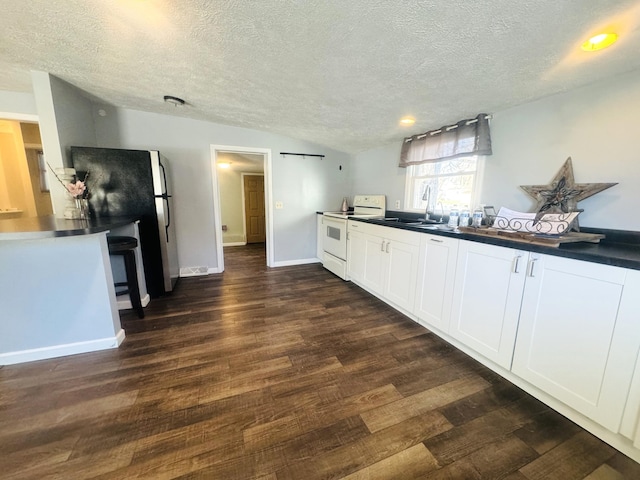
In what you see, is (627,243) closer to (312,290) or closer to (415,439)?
(415,439)

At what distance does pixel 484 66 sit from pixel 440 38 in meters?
0.43

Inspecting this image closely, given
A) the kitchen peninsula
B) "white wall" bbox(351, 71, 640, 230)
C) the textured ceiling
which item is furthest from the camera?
the kitchen peninsula

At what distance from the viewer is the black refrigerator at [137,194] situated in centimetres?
249

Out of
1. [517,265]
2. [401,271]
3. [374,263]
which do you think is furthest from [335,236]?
[517,265]

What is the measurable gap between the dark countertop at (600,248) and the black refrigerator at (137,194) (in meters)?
3.06

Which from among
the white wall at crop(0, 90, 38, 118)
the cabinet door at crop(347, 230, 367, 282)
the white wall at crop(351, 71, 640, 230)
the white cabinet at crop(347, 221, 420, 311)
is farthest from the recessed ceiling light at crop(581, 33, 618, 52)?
the white wall at crop(0, 90, 38, 118)

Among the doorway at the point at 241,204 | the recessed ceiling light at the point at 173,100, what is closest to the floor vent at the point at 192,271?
the doorway at the point at 241,204

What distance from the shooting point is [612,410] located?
1168 millimetres

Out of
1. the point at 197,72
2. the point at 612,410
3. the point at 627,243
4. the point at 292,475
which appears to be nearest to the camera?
the point at 292,475

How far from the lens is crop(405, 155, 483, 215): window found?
2455 millimetres

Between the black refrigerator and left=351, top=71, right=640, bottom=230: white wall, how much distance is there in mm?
3491

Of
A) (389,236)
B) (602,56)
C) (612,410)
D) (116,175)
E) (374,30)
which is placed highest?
(374,30)

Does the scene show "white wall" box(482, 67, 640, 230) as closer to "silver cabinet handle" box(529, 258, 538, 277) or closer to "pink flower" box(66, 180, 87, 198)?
"silver cabinet handle" box(529, 258, 538, 277)

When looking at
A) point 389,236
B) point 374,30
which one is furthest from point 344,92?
point 389,236
